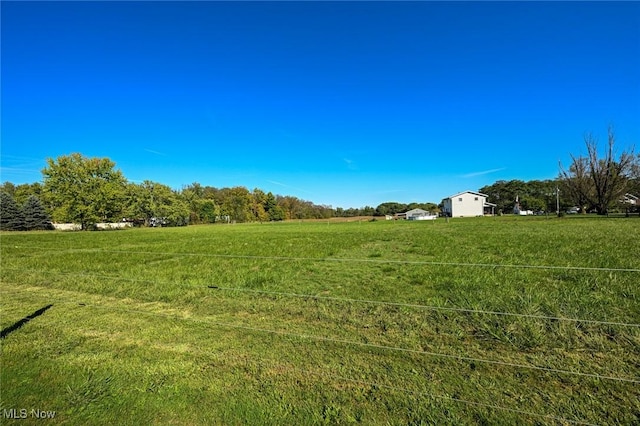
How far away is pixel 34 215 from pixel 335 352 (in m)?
68.0

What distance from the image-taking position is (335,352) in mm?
3096

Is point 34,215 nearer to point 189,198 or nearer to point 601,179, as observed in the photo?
point 189,198

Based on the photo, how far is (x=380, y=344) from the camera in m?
3.28

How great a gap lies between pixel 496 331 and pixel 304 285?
3395 millimetres

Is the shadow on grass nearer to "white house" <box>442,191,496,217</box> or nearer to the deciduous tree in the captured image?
the deciduous tree

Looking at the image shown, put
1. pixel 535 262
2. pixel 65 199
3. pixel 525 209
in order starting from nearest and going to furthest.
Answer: pixel 535 262
pixel 65 199
pixel 525 209

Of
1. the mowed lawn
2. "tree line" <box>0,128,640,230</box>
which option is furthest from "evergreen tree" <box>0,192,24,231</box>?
the mowed lawn

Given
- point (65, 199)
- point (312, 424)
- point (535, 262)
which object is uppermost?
point (65, 199)

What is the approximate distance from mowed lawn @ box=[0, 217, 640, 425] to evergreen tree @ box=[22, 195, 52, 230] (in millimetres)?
61018

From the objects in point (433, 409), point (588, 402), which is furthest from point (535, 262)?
point (433, 409)

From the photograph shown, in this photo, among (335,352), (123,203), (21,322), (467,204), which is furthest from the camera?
(467,204)

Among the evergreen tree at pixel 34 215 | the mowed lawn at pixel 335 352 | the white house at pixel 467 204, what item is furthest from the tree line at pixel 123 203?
the mowed lawn at pixel 335 352

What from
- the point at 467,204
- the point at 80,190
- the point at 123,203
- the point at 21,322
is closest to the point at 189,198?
the point at 123,203

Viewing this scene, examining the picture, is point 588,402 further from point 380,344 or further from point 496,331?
point 380,344
